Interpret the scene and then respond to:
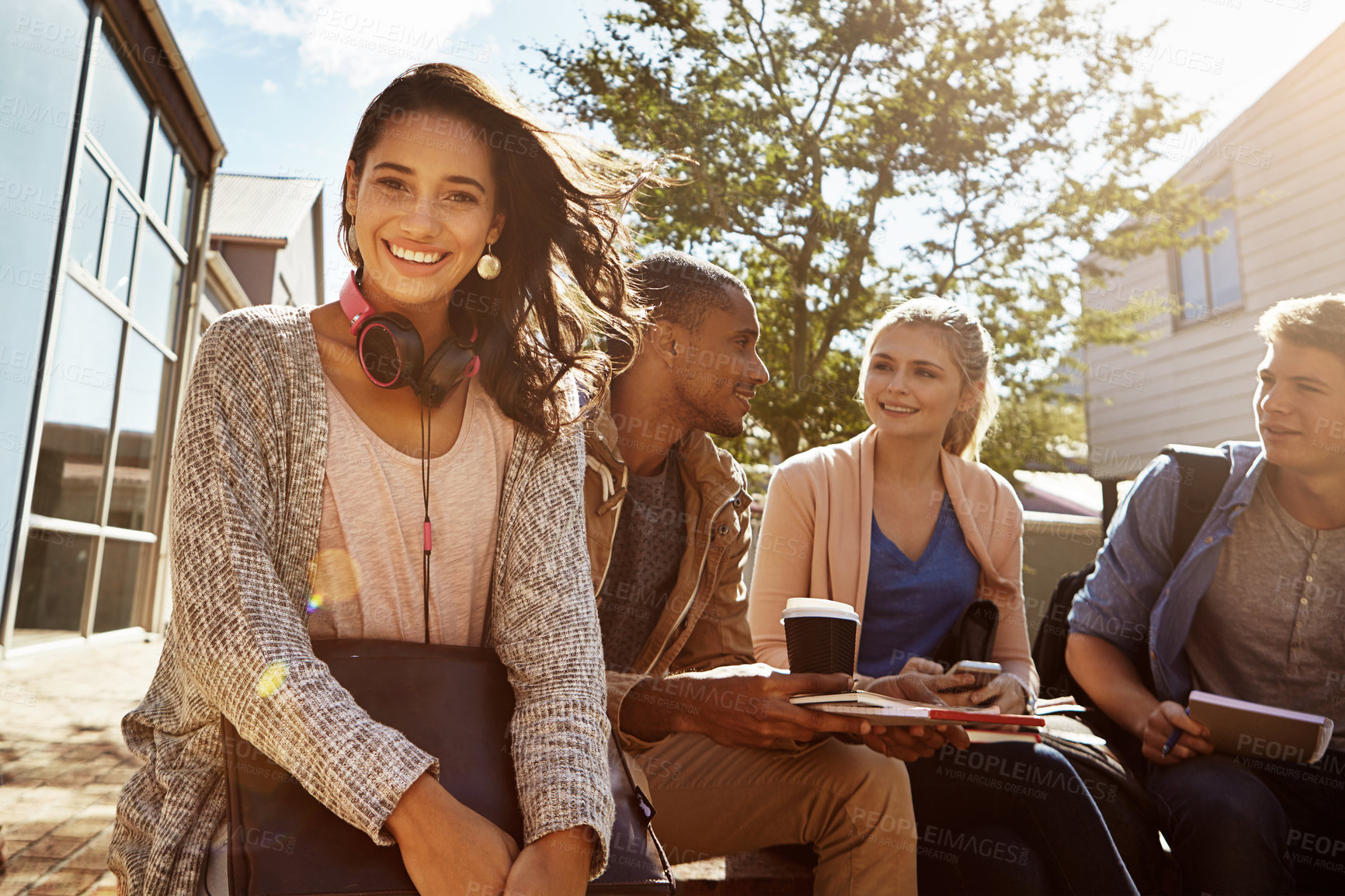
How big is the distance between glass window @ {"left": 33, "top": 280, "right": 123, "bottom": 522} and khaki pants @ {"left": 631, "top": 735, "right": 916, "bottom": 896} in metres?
6.19

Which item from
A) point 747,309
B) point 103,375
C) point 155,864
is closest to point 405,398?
point 155,864

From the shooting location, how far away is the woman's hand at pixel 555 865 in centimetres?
156

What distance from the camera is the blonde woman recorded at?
252 centimetres

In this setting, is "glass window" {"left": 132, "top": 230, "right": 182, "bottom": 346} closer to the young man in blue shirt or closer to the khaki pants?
the khaki pants

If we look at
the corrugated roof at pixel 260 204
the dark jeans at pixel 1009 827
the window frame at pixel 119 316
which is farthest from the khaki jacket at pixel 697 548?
the corrugated roof at pixel 260 204

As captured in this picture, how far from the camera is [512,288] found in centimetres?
242

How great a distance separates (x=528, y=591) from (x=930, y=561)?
72.7 inches

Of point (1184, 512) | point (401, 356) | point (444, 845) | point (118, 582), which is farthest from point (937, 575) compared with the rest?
point (118, 582)

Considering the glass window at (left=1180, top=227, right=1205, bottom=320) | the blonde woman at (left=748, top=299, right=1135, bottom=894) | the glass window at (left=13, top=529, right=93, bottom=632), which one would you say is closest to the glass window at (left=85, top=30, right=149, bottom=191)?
the glass window at (left=13, top=529, right=93, bottom=632)

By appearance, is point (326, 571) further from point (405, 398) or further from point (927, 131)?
point (927, 131)

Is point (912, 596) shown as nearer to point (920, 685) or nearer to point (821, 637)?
point (920, 685)

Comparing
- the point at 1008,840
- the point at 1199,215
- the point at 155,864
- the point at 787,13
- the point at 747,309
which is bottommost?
the point at 1008,840

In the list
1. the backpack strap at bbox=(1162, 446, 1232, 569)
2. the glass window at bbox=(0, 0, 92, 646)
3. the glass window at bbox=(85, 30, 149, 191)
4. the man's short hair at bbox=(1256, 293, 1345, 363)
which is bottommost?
the backpack strap at bbox=(1162, 446, 1232, 569)

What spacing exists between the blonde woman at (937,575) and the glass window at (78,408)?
598cm
